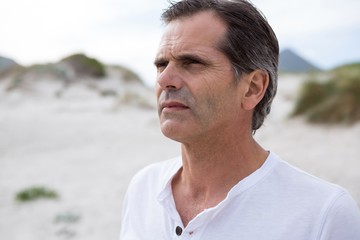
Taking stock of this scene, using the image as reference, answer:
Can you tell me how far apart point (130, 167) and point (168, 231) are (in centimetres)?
718

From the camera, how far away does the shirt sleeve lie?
1.55 meters

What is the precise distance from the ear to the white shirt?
0.81ft

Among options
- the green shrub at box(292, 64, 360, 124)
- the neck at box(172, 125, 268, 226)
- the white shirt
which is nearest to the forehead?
the neck at box(172, 125, 268, 226)

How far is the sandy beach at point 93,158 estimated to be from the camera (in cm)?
612

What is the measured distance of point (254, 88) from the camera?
1908 mm

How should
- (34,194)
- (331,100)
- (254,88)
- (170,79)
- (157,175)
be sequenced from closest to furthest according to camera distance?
(170,79), (254,88), (157,175), (34,194), (331,100)

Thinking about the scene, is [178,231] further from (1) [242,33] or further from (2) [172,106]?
(1) [242,33]

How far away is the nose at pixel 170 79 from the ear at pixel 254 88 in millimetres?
300

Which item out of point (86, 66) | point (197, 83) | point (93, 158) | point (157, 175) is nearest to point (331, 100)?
point (93, 158)

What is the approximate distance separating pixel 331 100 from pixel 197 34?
31.0ft

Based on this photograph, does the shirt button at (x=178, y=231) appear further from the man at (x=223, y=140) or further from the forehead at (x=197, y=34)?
the forehead at (x=197, y=34)

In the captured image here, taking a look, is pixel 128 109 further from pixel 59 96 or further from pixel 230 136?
pixel 230 136

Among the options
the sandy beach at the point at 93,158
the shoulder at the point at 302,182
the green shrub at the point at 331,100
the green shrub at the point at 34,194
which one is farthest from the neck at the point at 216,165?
the green shrub at the point at 331,100

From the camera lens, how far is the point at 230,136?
1.87 meters
